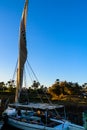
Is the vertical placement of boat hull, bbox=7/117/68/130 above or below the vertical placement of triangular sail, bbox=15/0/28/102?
below

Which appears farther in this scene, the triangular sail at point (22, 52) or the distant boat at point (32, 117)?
the triangular sail at point (22, 52)

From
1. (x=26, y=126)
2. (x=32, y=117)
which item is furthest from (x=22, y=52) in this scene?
(x=26, y=126)

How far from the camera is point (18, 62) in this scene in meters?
25.5

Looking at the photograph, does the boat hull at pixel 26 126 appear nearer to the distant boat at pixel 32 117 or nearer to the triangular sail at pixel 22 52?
the distant boat at pixel 32 117

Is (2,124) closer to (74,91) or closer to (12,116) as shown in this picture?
(12,116)

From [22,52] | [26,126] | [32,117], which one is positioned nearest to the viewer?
[26,126]

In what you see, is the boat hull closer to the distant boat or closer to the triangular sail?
the distant boat

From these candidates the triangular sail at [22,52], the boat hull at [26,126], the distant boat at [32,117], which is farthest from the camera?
the triangular sail at [22,52]

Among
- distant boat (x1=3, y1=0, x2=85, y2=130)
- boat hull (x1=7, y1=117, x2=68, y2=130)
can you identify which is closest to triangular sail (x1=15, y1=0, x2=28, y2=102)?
distant boat (x1=3, y1=0, x2=85, y2=130)

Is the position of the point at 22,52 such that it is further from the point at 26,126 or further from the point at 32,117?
the point at 26,126

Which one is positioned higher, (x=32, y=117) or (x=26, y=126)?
(x=32, y=117)

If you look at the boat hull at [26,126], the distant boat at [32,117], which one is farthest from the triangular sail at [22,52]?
the boat hull at [26,126]

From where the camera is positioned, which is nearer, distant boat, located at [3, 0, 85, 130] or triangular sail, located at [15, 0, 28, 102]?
distant boat, located at [3, 0, 85, 130]

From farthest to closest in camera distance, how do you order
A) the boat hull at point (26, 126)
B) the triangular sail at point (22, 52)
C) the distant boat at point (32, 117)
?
the triangular sail at point (22, 52)
the distant boat at point (32, 117)
the boat hull at point (26, 126)
